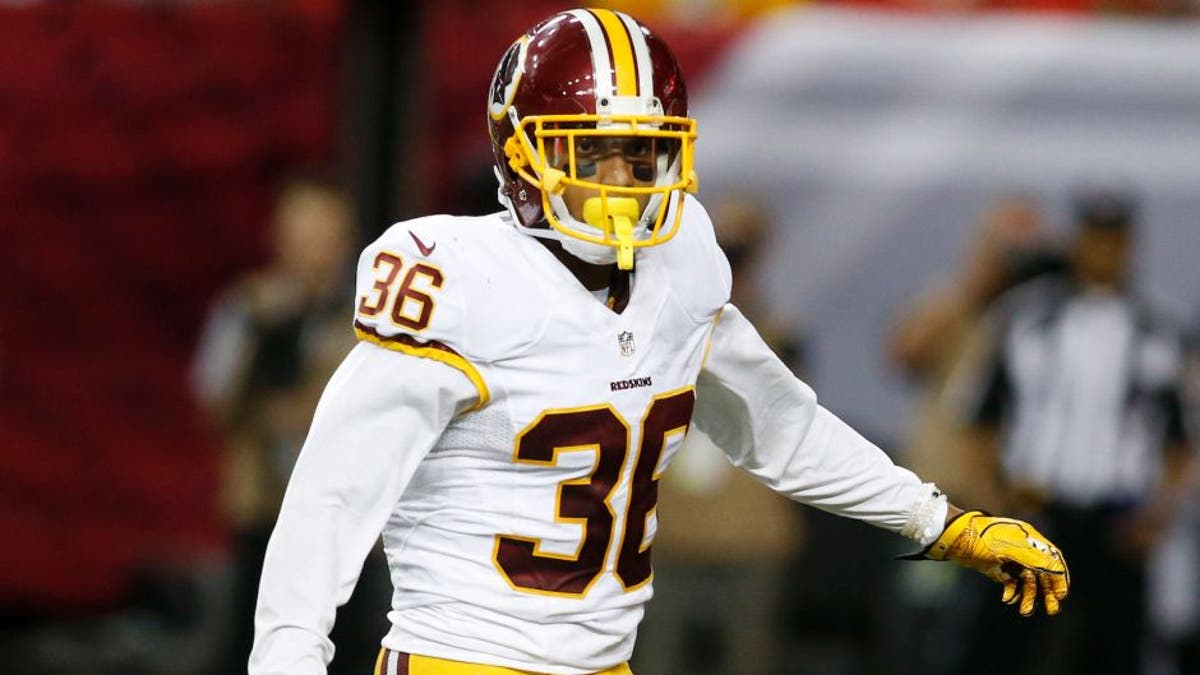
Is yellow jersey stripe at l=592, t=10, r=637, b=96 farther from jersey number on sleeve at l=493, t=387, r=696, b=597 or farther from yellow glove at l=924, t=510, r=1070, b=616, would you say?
yellow glove at l=924, t=510, r=1070, b=616

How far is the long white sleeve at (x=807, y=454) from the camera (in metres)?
3.07

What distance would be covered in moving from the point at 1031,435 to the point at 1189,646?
119 cm

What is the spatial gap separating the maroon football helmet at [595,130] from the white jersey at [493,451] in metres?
0.08

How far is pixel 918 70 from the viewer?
7055mm

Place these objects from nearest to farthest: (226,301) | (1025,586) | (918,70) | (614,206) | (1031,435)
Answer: (614,206), (1025,586), (1031,435), (226,301), (918,70)

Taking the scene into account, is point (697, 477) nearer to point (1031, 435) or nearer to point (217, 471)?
point (1031, 435)

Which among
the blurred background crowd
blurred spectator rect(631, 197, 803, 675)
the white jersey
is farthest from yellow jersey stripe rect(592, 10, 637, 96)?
the blurred background crowd

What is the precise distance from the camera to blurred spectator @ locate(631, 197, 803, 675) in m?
5.89

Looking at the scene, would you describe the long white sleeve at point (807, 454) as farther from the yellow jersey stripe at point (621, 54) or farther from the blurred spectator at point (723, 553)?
the blurred spectator at point (723, 553)

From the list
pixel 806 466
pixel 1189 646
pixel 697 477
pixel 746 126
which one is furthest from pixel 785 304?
pixel 806 466

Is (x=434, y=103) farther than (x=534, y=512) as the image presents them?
Yes

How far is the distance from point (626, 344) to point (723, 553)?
3.25 m

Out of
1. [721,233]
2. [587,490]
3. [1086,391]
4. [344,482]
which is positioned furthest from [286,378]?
[344,482]

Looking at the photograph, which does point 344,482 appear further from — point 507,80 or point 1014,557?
point 1014,557
